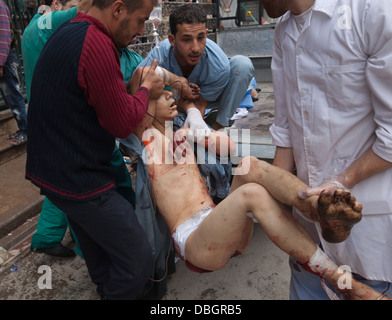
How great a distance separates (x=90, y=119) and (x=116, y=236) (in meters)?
0.63

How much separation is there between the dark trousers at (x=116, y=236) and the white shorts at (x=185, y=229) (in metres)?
0.21

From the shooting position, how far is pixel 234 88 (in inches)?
112

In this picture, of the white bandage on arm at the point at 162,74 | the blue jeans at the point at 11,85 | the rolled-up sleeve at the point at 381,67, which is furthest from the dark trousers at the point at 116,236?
the blue jeans at the point at 11,85

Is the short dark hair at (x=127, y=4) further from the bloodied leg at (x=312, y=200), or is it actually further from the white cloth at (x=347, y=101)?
the bloodied leg at (x=312, y=200)

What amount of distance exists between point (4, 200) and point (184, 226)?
2378 mm

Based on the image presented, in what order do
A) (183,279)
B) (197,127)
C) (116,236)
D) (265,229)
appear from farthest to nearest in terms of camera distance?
(183,279)
(197,127)
(116,236)
(265,229)

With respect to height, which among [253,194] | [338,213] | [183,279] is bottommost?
[183,279]

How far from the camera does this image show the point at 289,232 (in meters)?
1.34

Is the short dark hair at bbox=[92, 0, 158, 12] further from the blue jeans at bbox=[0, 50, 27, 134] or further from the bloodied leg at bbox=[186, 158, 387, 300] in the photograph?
the blue jeans at bbox=[0, 50, 27, 134]

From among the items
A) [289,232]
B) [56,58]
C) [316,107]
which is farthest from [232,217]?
[56,58]

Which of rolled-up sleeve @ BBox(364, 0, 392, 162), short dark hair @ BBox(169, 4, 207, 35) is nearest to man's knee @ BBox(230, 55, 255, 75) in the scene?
→ short dark hair @ BBox(169, 4, 207, 35)

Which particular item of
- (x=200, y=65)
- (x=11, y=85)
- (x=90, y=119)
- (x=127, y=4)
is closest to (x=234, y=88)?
(x=200, y=65)

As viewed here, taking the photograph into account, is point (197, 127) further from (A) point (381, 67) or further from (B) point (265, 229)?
(A) point (381, 67)

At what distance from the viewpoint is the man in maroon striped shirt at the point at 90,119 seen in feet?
4.59
